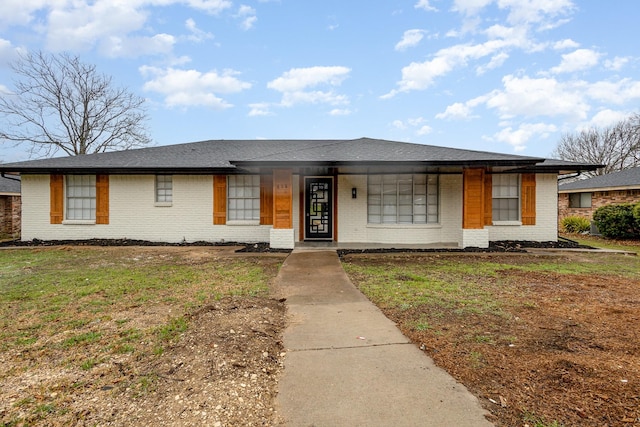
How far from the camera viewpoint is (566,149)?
36125mm

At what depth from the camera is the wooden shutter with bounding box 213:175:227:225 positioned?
433 inches

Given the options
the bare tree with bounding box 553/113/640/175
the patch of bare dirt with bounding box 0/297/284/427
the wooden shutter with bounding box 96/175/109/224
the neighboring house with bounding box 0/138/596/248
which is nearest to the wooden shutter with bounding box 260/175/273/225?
the neighboring house with bounding box 0/138/596/248

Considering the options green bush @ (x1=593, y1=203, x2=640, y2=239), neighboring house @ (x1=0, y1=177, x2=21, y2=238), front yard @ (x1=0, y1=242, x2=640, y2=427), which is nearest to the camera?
front yard @ (x1=0, y1=242, x2=640, y2=427)

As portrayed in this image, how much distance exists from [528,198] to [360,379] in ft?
35.1

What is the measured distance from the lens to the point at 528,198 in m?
10.7

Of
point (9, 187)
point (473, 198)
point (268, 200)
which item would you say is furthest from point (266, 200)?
point (9, 187)

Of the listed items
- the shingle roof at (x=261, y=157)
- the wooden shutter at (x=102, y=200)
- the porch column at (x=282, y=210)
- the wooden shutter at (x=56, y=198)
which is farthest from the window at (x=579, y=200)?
the wooden shutter at (x=56, y=198)

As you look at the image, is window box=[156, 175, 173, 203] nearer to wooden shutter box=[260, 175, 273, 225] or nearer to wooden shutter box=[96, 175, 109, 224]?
wooden shutter box=[96, 175, 109, 224]

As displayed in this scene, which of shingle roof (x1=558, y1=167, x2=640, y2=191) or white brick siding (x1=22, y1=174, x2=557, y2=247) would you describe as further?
shingle roof (x1=558, y1=167, x2=640, y2=191)

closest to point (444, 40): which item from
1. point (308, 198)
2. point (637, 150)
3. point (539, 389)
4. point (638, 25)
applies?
point (638, 25)

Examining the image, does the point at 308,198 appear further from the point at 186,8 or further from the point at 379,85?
the point at 379,85

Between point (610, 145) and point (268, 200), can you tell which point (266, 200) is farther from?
point (610, 145)

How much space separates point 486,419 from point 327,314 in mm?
2333

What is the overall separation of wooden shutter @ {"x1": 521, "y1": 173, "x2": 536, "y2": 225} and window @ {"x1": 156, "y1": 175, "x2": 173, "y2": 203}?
39.4ft
